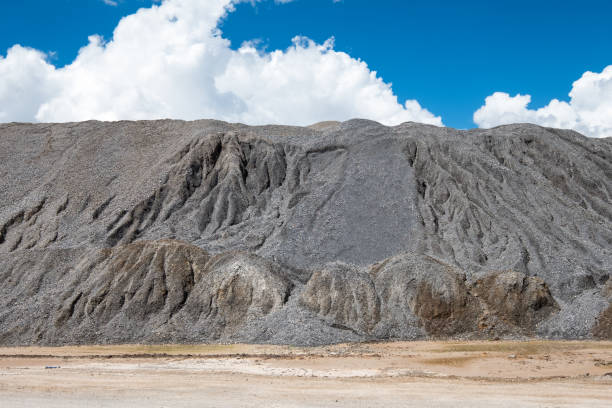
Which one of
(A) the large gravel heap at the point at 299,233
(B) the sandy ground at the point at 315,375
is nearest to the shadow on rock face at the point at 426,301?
(A) the large gravel heap at the point at 299,233

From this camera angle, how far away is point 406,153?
65375 millimetres

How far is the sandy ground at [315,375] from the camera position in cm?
2078

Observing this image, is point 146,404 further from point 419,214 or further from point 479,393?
point 419,214

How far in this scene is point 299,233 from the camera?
53.8 meters

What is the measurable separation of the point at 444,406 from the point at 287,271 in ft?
91.9

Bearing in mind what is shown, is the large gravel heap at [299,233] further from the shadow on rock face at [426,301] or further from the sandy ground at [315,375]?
the sandy ground at [315,375]

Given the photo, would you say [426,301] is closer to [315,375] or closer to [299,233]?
[299,233]

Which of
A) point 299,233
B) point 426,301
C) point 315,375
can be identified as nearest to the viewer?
point 315,375

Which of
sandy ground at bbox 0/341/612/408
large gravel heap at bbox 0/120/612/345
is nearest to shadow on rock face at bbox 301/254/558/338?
large gravel heap at bbox 0/120/612/345

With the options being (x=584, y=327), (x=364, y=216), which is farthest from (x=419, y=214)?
(x=584, y=327)

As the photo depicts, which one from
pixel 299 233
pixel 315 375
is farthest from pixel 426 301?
pixel 315 375

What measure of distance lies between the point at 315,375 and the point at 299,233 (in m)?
27.1

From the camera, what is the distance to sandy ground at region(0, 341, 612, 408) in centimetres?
2078

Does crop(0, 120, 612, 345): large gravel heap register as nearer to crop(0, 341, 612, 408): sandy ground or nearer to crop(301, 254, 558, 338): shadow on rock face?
crop(301, 254, 558, 338): shadow on rock face
